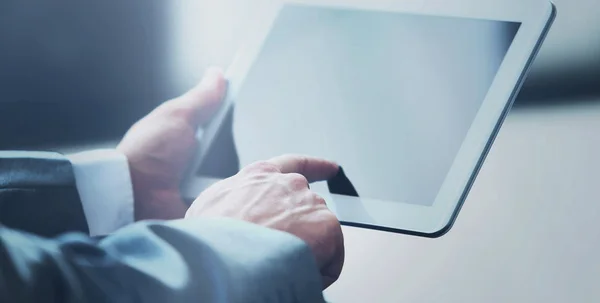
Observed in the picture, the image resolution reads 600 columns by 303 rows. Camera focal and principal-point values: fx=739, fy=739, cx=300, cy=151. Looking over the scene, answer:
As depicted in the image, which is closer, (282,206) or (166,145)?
(282,206)

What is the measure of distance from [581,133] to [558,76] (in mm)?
48

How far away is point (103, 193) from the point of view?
602mm

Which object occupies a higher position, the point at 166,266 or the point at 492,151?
the point at 492,151

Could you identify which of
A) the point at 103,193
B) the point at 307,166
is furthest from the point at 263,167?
the point at 103,193

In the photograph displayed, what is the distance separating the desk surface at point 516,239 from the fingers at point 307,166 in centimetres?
6

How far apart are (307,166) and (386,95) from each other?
8 cm

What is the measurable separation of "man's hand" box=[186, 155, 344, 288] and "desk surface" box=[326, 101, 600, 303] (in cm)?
4

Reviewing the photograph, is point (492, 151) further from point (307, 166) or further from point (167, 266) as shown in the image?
point (167, 266)

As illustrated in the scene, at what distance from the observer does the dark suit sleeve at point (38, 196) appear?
0.52m

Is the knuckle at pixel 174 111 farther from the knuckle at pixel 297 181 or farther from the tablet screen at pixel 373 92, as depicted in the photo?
the knuckle at pixel 297 181

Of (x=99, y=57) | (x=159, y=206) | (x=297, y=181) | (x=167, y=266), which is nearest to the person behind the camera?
(x=167, y=266)

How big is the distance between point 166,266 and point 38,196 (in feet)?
0.58

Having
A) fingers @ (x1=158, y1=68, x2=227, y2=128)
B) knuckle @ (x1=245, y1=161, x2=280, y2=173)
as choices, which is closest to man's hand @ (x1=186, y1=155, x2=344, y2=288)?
knuckle @ (x1=245, y1=161, x2=280, y2=173)

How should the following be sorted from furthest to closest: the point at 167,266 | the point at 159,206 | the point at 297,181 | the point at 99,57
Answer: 1. the point at 99,57
2. the point at 159,206
3. the point at 297,181
4. the point at 167,266
